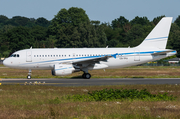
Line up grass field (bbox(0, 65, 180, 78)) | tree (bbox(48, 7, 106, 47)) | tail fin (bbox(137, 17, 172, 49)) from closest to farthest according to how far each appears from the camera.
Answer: tail fin (bbox(137, 17, 172, 49)) → grass field (bbox(0, 65, 180, 78)) → tree (bbox(48, 7, 106, 47))

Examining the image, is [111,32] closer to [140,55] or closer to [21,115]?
[140,55]

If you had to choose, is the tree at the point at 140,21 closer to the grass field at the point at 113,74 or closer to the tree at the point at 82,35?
the tree at the point at 82,35

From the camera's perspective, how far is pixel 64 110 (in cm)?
1198

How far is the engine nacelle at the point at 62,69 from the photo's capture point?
3262 centimetres

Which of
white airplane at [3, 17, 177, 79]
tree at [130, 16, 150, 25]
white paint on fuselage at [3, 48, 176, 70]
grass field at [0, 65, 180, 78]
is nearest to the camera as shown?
white airplane at [3, 17, 177, 79]

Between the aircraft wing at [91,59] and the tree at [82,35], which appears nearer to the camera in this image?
the aircraft wing at [91,59]

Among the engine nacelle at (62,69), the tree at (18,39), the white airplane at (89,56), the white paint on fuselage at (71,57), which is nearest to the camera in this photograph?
the engine nacelle at (62,69)

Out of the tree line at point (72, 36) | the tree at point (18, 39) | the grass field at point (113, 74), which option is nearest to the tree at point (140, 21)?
the tree line at point (72, 36)

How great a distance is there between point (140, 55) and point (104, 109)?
81.4 feet

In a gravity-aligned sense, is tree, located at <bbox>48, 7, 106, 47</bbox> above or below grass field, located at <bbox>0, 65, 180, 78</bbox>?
above

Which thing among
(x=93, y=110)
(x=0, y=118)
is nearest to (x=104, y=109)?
(x=93, y=110)

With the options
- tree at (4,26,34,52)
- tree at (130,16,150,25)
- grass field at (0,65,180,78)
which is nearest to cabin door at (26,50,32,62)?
grass field at (0,65,180,78)

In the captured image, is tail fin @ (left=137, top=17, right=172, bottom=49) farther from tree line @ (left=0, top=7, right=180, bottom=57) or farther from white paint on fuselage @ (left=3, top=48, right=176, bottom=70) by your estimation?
tree line @ (left=0, top=7, right=180, bottom=57)

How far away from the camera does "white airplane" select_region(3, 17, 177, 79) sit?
3462cm
